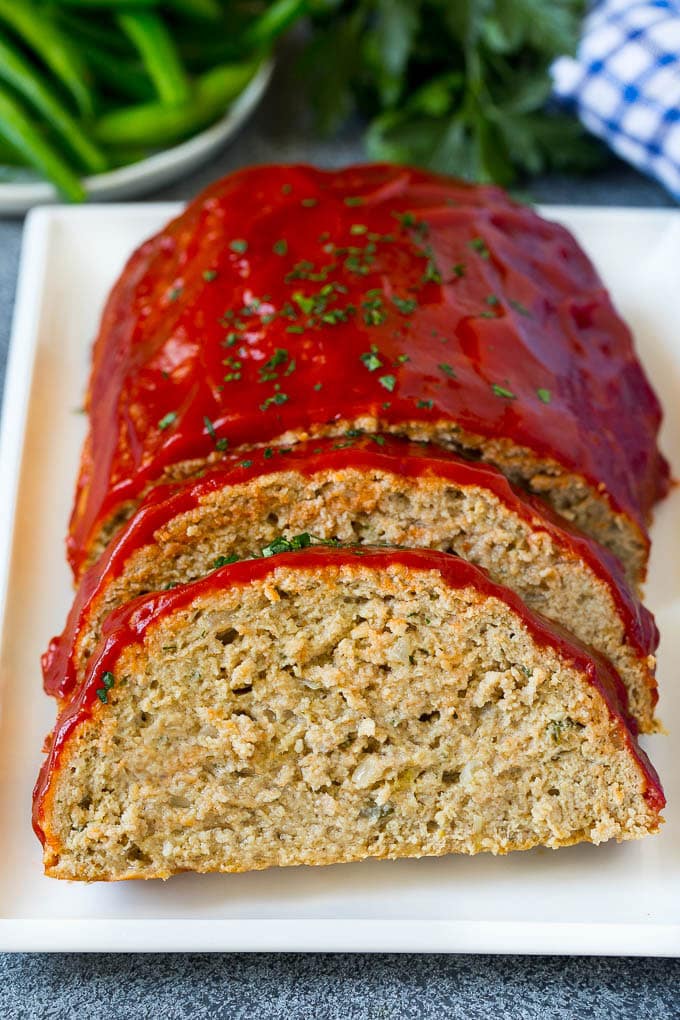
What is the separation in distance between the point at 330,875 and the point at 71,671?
1.08m

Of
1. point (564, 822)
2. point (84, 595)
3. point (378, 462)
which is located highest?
point (378, 462)

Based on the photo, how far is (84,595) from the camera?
4.16 metres

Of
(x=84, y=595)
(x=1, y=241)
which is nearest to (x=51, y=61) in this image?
(x=1, y=241)

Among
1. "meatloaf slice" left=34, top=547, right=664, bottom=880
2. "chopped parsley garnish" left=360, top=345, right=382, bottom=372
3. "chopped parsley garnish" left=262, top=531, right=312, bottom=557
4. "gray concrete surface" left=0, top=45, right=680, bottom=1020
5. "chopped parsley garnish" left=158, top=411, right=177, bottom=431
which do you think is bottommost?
"gray concrete surface" left=0, top=45, right=680, bottom=1020

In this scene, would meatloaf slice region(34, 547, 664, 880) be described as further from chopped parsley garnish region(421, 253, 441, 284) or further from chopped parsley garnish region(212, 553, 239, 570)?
chopped parsley garnish region(421, 253, 441, 284)

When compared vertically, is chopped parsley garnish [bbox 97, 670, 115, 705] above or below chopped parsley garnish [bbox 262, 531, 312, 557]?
below

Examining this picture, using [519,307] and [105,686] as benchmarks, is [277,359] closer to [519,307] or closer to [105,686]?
[519,307]

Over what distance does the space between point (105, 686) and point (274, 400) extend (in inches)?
44.5

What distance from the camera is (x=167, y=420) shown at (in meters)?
4.35

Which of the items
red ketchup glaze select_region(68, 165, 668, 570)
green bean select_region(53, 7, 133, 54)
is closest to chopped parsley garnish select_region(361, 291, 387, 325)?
red ketchup glaze select_region(68, 165, 668, 570)

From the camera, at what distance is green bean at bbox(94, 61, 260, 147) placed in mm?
6805

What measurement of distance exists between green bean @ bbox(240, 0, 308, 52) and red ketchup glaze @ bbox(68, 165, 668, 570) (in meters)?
2.07

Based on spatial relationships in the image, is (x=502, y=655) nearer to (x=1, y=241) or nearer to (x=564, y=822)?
(x=564, y=822)

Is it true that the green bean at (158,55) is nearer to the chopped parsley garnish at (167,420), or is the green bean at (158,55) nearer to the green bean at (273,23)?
the green bean at (273,23)
